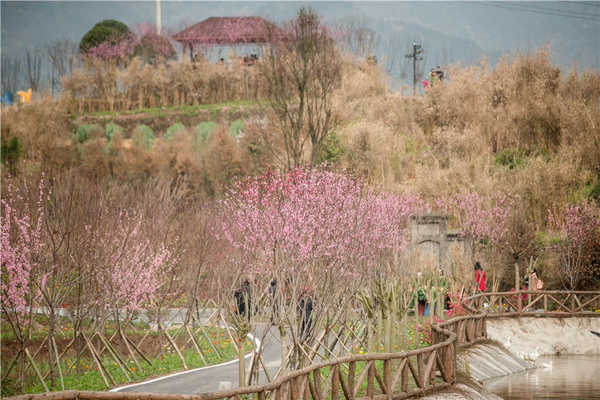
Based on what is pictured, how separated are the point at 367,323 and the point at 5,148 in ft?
86.6

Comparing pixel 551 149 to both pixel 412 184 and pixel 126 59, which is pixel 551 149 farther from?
pixel 126 59

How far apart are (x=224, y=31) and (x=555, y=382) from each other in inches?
1762

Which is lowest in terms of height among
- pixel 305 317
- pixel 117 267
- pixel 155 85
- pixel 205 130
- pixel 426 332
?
pixel 426 332

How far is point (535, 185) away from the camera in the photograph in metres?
33.0

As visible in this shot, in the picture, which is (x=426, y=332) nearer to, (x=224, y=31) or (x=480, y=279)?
(x=480, y=279)

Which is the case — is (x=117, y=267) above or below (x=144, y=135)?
below

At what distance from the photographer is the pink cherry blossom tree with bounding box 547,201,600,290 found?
90.3ft

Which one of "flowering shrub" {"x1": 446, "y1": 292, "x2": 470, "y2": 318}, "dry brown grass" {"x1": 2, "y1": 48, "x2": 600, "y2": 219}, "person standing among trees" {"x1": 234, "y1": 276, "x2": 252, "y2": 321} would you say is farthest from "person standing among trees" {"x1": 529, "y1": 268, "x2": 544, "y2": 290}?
"person standing among trees" {"x1": 234, "y1": 276, "x2": 252, "y2": 321}

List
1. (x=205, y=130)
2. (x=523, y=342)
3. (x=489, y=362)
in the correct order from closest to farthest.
Result: (x=489, y=362), (x=523, y=342), (x=205, y=130)

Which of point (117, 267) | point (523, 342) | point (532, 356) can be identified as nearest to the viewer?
point (117, 267)

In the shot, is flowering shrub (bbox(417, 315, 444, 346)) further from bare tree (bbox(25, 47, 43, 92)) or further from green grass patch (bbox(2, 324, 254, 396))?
bare tree (bbox(25, 47, 43, 92))

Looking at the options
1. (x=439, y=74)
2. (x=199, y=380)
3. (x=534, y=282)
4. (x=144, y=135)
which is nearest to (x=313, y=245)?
(x=199, y=380)

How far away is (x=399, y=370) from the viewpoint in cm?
1436

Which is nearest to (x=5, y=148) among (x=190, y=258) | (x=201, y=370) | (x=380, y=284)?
(x=190, y=258)
